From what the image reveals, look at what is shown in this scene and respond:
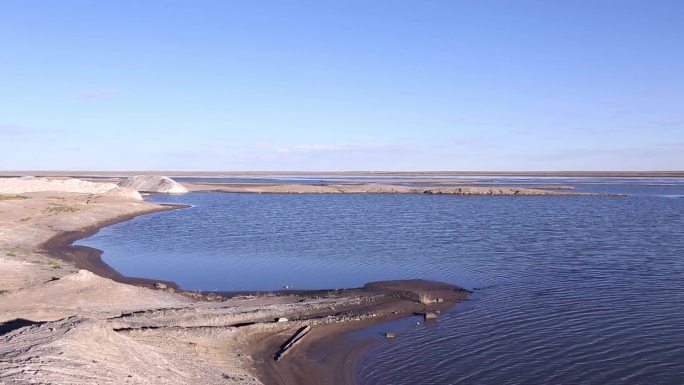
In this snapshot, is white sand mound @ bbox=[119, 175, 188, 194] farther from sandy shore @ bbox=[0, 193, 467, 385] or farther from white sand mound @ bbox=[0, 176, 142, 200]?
sandy shore @ bbox=[0, 193, 467, 385]

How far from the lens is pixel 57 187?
2940 inches

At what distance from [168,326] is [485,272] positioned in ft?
48.8

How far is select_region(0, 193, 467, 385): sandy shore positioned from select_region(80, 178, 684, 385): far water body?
129 cm

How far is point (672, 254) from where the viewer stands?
1153 inches

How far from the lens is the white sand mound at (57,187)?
6888 centimetres

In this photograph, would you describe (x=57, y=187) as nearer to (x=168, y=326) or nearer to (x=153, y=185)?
(x=153, y=185)

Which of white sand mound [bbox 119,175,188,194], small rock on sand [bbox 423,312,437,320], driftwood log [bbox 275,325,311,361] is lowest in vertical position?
driftwood log [bbox 275,325,311,361]

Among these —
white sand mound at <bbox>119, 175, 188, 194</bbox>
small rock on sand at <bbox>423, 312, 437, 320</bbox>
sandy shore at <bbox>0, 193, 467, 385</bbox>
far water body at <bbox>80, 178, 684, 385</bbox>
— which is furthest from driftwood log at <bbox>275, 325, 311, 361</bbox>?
white sand mound at <bbox>119, 175, 188, 194</bbox>

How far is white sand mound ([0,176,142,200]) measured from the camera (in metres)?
68.9

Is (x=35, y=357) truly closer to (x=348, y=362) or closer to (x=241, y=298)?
(x=348, y=362)

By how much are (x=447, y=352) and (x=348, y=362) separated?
2616 millimetres

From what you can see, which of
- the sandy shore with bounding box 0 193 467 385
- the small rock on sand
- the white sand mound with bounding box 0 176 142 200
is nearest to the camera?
the sandy shore with bounding box 0 193 467 385

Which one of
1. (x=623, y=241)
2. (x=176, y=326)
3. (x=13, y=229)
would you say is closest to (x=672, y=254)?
(x=623, y=241)

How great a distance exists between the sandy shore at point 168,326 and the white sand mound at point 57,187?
42.8m
